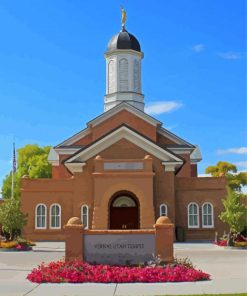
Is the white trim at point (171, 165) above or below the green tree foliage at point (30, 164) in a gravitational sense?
below

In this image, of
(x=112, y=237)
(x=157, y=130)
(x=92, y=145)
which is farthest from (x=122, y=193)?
(x=112, y=237)

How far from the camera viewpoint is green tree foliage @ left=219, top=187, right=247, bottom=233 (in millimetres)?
30938

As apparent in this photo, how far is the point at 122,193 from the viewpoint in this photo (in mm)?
37250

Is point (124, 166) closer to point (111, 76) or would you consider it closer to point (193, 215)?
point (193, 215)

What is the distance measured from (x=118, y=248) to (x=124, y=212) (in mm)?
20914

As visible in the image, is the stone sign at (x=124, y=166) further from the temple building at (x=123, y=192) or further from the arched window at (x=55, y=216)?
the arched window at (x=55, y=216)

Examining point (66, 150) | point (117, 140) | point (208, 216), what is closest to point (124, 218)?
point (117, 140)

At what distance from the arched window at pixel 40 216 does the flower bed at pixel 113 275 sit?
75.3ft

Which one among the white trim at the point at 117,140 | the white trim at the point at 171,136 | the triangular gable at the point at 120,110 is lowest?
the white trim at the point at 117,140

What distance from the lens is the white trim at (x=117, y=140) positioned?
120ft

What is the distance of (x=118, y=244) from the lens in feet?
57.1

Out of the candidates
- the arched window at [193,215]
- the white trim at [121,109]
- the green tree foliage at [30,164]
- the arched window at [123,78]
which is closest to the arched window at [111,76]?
the arched window at [123,78]

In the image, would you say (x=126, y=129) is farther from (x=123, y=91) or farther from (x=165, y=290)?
(x=165, y=290)

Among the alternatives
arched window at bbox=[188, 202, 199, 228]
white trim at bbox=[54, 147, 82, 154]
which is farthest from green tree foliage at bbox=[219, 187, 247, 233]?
white trim at bbox=[54, 147, 82, 154]
